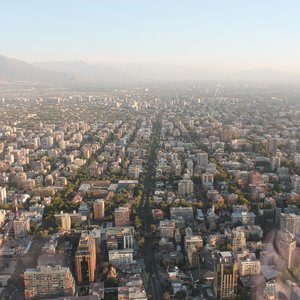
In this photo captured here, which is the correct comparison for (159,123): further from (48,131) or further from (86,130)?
(48,131)

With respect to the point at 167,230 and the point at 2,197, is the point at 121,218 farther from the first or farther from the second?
the point at 2,197

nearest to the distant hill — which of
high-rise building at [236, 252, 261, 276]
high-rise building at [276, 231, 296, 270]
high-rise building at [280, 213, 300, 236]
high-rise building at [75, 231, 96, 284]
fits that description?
high-rise building at [280, 213, 300, 236]

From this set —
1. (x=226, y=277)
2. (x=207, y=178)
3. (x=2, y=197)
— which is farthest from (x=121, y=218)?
(x=207, y=178)

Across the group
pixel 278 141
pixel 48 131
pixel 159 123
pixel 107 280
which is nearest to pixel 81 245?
pixel 107 280

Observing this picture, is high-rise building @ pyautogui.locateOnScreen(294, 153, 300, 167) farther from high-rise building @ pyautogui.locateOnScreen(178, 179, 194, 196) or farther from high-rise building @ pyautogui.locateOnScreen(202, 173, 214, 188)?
high-rise building @ pyautogui.locateOnScreen(178, 179, 194, 196)

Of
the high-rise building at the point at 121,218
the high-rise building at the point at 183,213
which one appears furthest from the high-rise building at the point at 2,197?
the high-rise building at the point at 183,213

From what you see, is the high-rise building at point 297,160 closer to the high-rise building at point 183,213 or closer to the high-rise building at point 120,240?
the high-rise building at point 183,213
